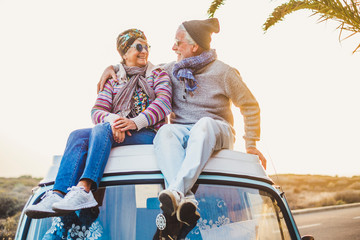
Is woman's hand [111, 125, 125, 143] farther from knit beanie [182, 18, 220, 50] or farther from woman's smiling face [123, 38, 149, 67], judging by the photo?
knit beanie [182, 18, 220, 50]

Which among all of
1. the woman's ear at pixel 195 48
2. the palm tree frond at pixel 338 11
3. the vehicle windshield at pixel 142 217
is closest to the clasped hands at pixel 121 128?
the vehicle windshield at pixel 142 217

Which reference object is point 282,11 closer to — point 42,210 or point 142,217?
point 142,217

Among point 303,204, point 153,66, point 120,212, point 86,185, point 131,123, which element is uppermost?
point 153,66

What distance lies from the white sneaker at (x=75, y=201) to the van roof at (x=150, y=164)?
0.68ft

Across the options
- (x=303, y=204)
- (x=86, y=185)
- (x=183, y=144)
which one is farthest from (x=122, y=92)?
(x=303, y=204)

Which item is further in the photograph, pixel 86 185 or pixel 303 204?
pixel 303 204

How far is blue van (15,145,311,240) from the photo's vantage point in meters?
1.84

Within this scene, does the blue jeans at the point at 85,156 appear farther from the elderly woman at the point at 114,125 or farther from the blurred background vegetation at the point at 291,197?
the blurred background vegetation at the point at 291,197

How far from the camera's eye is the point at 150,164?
2.03m

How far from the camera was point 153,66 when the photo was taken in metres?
3.10

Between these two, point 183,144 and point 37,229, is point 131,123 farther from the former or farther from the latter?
point 37,229

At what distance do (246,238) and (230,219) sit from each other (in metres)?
0.15

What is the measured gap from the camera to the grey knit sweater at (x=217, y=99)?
9.92 ft

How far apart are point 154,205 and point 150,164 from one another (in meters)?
0.25
